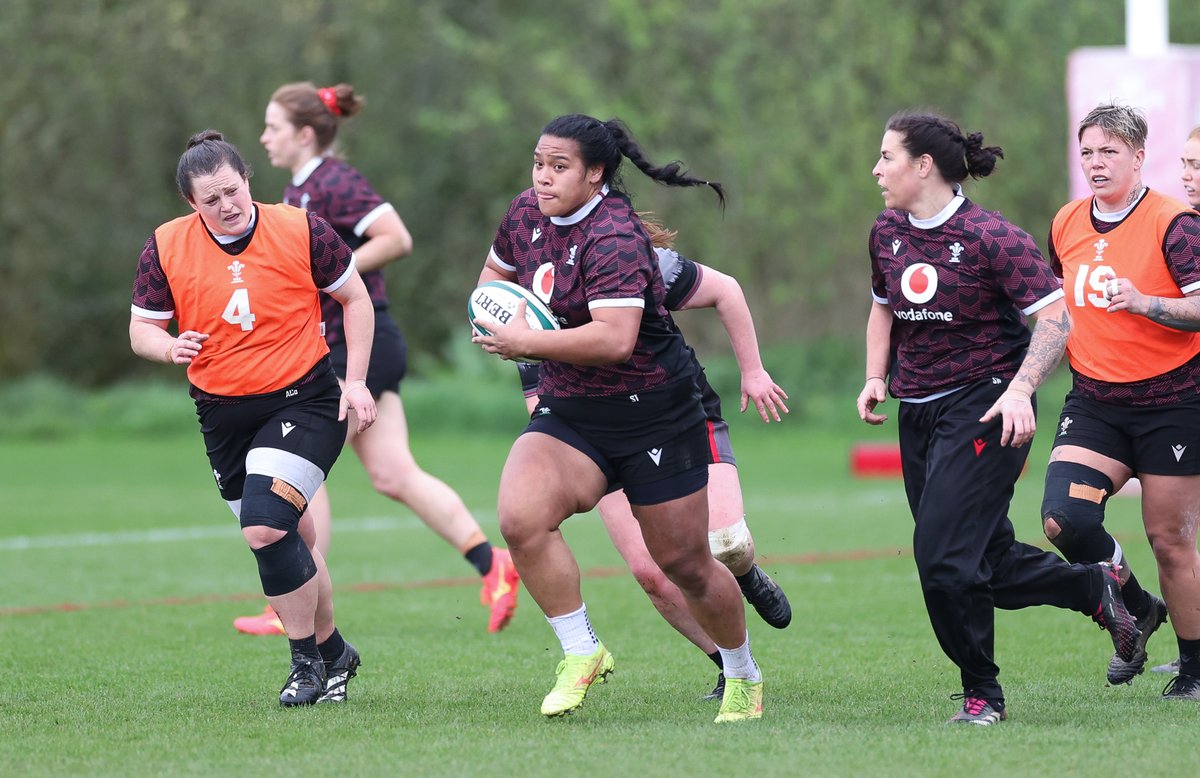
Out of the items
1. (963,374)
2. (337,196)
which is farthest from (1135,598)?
(337,196)

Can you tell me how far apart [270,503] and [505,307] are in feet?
3.67

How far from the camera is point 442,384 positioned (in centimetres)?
2091

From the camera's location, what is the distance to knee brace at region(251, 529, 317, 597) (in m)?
5.46

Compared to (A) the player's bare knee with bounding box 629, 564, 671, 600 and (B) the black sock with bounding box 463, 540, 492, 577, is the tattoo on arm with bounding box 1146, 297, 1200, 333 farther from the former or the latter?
(B) the black sock with bounding box 463, 540, 492, 577

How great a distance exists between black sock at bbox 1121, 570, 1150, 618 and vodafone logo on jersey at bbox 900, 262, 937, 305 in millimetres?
1481

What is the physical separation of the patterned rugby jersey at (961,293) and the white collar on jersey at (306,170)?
3.26m

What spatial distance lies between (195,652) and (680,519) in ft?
9.07

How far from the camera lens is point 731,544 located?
5.62 m

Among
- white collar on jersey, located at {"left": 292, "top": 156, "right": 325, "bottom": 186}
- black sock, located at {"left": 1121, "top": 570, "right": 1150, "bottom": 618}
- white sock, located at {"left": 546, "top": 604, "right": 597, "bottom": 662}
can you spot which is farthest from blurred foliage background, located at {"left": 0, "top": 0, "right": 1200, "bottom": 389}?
white sock, located at {"left": 546, "top": 604, "right": 597, "bottom": 662}

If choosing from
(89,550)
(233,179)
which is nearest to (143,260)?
(233,179)

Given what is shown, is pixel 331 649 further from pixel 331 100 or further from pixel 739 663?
pixel 331 100

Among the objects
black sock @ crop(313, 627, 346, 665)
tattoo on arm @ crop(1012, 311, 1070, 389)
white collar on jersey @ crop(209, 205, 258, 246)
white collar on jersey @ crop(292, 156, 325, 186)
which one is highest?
white collar on jersey @ crop(292, 156, 325, 186)

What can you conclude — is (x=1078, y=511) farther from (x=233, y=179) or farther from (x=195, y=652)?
(x=195, y=652)

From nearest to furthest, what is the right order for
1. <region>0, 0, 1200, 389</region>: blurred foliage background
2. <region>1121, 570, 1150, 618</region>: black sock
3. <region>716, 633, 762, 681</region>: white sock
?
<region>716, 633, 762, 681</region>: white sock, <region>1121, 570, 1150, 618</region>: black sock, <region>0, 0, 1200, 389</region>: blurred foliage background
